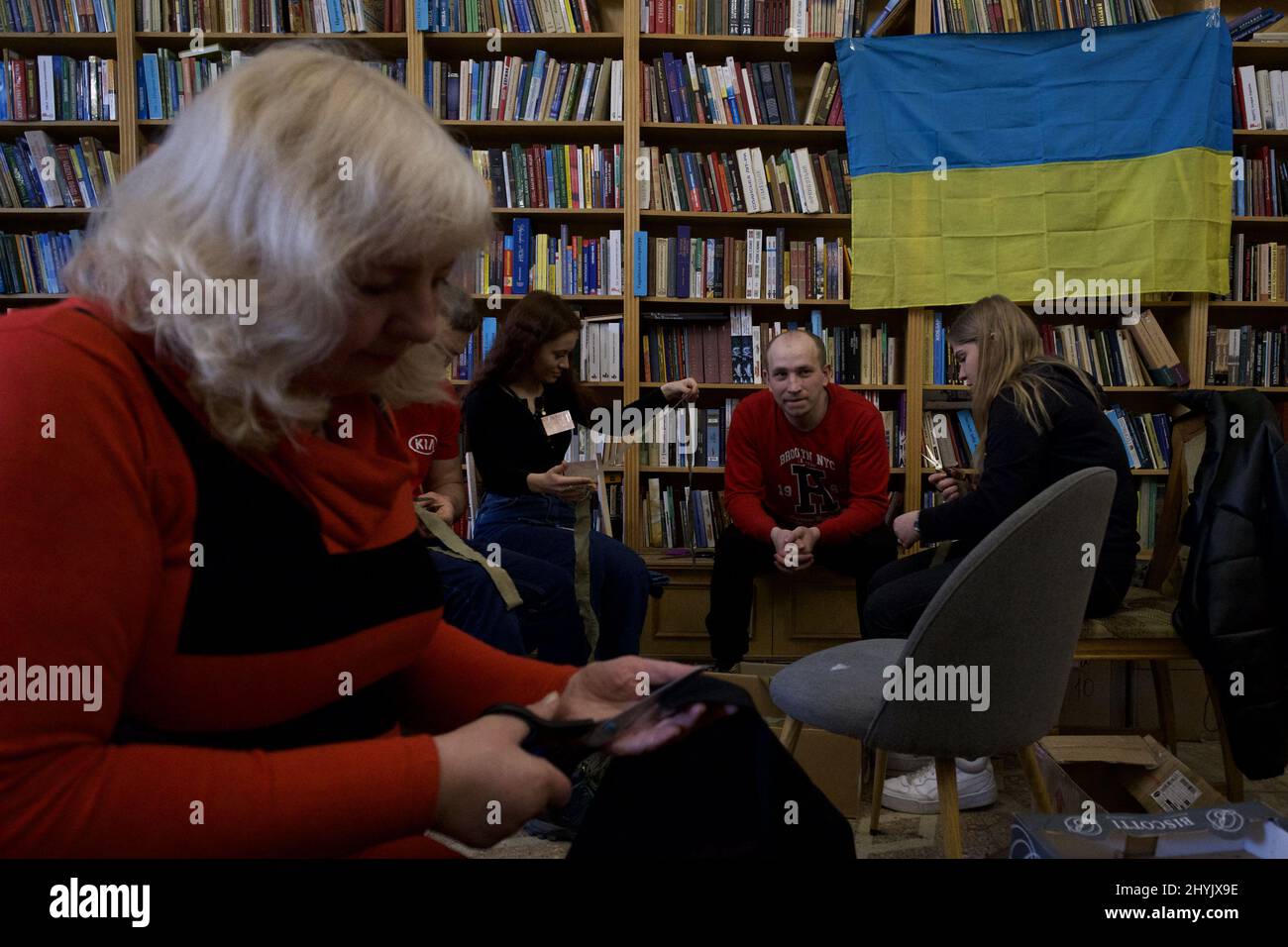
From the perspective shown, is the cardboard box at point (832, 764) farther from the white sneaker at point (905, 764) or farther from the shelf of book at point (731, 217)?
the shelf of book at point (731, 217)

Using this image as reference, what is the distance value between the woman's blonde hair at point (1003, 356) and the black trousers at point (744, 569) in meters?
0.65

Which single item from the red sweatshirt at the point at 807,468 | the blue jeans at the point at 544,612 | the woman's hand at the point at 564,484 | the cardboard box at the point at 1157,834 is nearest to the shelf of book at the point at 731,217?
the red sweatshirt at the point at 807,468

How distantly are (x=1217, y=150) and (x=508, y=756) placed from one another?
13.3ft

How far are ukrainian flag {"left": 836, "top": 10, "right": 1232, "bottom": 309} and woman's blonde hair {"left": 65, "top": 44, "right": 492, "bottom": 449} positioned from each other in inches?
134

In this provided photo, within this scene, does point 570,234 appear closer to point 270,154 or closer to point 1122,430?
point 1122,430

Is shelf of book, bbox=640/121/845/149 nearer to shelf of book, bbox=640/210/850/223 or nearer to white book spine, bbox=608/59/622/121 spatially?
white book spine, bbox=608/59/622/121

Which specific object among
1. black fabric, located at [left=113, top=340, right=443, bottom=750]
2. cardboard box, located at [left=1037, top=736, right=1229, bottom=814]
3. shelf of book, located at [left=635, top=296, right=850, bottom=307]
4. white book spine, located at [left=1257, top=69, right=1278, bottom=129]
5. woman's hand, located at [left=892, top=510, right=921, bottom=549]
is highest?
white book spine, located at [left=1257, top=69, right=1278, bottom=129]

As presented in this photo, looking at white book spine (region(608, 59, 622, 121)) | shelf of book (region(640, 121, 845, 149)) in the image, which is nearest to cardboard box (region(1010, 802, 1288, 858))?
shelf of book (region(640, 121, 845, 149))

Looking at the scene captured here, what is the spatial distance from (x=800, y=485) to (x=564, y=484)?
98 cm

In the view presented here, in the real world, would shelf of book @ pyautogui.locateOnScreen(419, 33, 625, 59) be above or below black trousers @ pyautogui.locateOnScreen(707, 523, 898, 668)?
above

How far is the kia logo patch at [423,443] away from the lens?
8.54ft

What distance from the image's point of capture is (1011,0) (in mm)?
3838

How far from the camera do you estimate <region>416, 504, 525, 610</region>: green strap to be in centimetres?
224

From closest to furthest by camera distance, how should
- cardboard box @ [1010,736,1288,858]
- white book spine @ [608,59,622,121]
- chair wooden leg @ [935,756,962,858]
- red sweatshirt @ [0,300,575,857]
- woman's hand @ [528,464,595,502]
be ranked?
red sweatshirt @ [0,300,575,857] < cardboard box @ [1010,736,1288,858] < chair wooden leg @ [935,756,962,858] < woman's hand @ [528,464,595,502] < white book spine @ [608,59,622,121]
